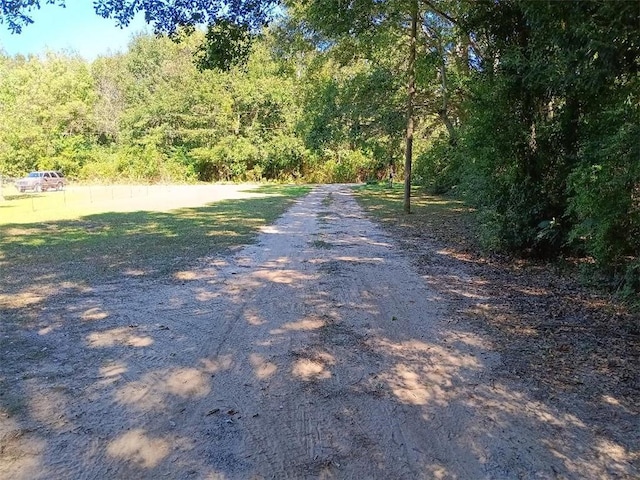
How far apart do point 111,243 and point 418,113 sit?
13.0m

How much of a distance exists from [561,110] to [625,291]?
361 centimetres

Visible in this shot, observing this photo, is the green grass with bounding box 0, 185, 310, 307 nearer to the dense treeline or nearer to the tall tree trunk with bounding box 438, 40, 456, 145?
the dense treeline

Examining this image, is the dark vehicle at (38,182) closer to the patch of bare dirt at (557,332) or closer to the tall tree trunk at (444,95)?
the tall tree trunk at (444,95)

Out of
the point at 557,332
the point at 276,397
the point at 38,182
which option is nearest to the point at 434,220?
the point at 557,332

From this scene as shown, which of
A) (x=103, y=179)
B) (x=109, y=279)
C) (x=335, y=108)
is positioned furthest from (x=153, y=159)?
(x=109, y=279)

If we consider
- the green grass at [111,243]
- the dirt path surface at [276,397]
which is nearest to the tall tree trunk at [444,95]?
the green grass at [111,243]

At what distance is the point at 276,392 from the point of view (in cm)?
353

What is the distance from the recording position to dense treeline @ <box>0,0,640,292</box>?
5.48 metres

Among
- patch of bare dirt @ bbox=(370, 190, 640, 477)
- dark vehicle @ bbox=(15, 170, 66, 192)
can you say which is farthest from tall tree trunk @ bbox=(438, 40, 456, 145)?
dark vehicle @ bbox=(15, 170, 66, 192)

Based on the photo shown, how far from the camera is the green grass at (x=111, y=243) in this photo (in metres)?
7.77

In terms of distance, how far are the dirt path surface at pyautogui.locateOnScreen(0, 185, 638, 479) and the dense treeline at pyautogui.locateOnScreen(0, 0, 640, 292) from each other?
2.60 metres

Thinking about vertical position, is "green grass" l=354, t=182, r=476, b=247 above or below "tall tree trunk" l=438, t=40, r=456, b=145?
below

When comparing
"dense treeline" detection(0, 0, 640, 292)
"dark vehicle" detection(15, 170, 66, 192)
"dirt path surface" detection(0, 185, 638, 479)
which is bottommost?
"dark vehicle" detection(15, 170, 66, 192)

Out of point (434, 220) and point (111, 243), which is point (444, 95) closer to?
point (434, 220)
